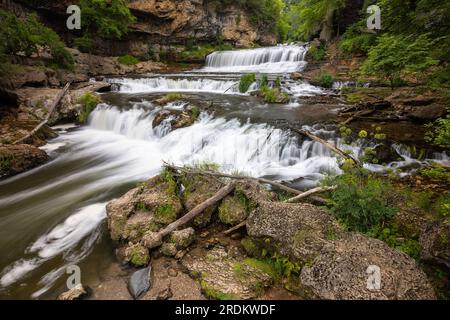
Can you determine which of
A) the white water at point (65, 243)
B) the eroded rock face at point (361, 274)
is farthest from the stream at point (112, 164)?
the eroded rock face at point (361, 274)

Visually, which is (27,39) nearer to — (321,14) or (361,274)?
(361,274)

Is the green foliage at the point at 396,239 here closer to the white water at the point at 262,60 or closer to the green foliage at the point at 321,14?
the white water at the point at 262,60

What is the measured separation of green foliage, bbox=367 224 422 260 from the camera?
121 inches

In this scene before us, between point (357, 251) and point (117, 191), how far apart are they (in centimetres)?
492

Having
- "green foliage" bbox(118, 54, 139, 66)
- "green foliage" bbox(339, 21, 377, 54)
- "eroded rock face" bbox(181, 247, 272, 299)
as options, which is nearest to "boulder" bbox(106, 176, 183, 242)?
"eroded rock face" bbox(181, 247, 272, 299)

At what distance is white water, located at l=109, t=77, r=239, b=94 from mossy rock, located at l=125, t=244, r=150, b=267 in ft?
37.2

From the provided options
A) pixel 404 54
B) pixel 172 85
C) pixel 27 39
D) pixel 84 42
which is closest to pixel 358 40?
pixel 172 85

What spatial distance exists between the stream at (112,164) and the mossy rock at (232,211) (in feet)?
5.61

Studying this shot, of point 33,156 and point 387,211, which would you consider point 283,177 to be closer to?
point 387,211

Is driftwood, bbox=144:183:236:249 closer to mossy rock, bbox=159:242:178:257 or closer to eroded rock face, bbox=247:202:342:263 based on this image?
mossy rock, bbox=159:242:178:257

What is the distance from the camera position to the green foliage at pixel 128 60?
22656 millimetres

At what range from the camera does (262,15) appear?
33.0 meters

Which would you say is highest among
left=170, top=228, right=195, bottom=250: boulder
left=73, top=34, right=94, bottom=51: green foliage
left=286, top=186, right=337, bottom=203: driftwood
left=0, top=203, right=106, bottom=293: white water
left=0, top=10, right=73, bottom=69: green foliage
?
left=73, top=34, right=94, bottom=51: green foliage

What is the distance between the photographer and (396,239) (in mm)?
3219
